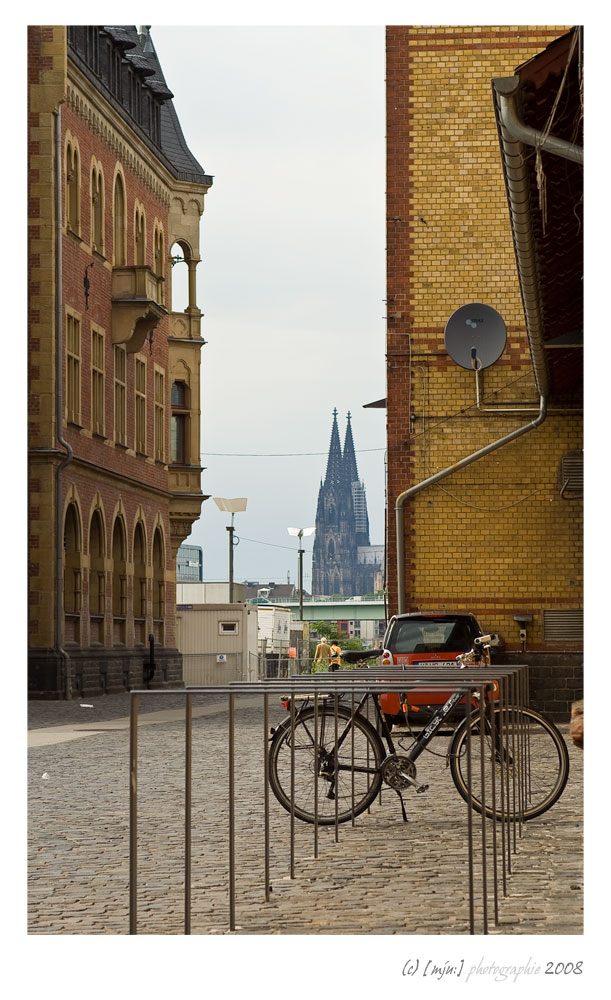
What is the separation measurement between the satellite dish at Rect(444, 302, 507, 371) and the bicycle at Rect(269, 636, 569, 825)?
462 inches

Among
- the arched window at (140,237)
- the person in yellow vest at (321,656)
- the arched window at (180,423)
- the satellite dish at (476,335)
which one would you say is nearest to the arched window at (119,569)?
the person in yellow vest at (321,656)

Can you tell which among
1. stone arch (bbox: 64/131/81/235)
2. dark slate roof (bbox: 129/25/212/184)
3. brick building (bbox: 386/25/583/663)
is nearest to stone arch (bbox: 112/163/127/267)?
stone arch (bbox: 64/131/81/235)

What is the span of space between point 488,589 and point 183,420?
2705 centimetres

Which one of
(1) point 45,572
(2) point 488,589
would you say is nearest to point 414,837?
(2) point 488,589

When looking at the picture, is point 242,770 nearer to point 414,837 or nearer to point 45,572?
point 414,837

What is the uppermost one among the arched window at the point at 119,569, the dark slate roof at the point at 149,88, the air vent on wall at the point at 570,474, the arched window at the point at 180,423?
the dark slate roof at the point at 149,88

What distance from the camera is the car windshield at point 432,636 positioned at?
18906 millimetres

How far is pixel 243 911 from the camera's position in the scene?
23.2ft

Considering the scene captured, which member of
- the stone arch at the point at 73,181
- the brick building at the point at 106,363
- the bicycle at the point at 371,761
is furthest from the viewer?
the stone arch at the point at 73,181

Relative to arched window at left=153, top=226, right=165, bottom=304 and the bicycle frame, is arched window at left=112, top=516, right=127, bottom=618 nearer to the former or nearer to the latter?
arched window at left=153, top=226, right=165, bottom=304

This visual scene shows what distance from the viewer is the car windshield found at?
18906 millimetres

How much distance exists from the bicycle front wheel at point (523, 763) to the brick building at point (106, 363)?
2278 cm

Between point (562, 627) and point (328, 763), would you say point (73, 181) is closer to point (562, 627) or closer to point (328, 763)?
point (562, 627)

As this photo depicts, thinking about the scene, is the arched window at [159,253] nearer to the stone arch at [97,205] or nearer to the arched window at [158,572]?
the stone arch at [97,205]
